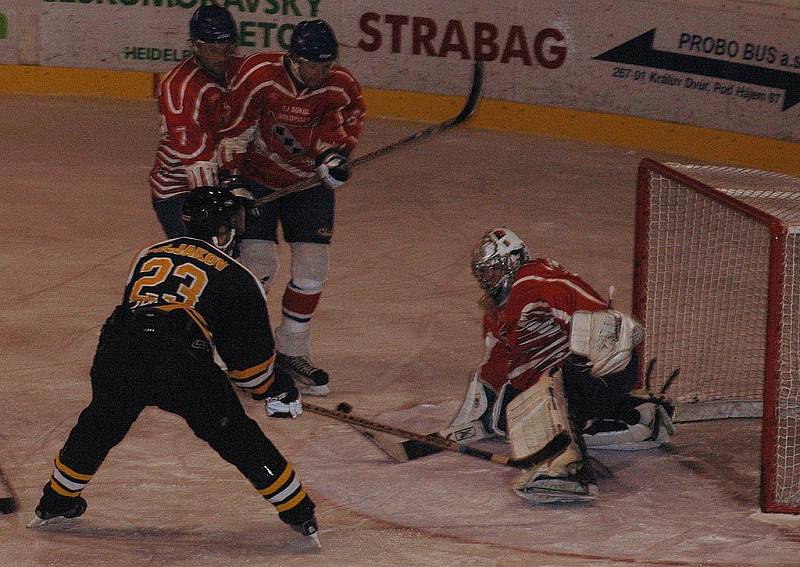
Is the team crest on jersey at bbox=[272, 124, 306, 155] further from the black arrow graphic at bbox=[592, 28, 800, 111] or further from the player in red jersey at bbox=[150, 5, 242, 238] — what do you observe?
the black arrow graphic at bbox=[592, 28, 800, 111]

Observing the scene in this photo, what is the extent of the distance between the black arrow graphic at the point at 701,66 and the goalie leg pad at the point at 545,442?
5.01 m

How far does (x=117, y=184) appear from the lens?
25.4 feet

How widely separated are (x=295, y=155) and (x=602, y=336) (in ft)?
5.11

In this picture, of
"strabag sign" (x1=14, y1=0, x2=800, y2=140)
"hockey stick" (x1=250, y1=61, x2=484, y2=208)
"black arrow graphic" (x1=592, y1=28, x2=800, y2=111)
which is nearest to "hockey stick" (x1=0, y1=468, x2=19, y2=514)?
"hockey stick" (x1=250, y1=61, x2=484, y2=208)

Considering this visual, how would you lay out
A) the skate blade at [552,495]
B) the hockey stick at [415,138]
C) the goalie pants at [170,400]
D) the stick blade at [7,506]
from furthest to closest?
the hockey stick at [415,138], the skate blade at [552,495], the stick blade at [7,506], the goalie pants at [170,400]

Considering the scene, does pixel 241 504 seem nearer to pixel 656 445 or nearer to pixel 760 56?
pixel 656 445

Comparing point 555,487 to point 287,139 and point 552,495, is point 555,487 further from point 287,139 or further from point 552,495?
point 287,139

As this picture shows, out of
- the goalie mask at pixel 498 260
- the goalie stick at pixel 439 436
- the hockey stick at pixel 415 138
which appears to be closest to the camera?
the goalie mask at pixel 498 260

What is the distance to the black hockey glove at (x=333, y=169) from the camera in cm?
469

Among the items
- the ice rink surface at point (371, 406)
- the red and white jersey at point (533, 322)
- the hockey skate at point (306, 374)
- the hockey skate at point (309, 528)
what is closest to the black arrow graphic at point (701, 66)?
the ice rink surface at point (371, 406)

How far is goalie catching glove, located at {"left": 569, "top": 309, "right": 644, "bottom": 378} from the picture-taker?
3760 millimetres

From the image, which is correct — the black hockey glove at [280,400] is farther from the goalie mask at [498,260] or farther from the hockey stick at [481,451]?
the goalie mask at [498,260]

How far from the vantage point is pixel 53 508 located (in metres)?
3.61

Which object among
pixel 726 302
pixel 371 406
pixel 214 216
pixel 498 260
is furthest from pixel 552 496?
pixel 726 302
